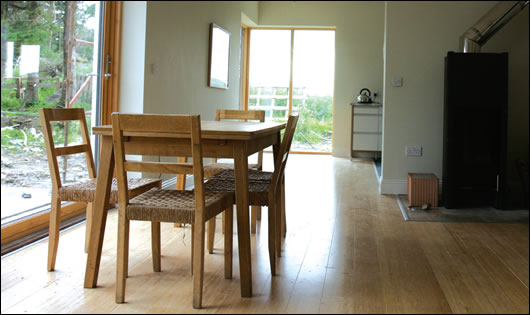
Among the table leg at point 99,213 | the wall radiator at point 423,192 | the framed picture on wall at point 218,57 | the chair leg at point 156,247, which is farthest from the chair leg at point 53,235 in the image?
the framed picture on wall at point 218,57

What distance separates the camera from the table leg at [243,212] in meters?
2.31

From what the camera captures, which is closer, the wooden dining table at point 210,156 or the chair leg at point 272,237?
the wooden dining table at point 210,156

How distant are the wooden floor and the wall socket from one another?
1.22m

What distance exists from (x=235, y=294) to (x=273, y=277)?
301 millimetres

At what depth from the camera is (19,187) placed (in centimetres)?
331

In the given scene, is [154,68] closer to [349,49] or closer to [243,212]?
[243,212]

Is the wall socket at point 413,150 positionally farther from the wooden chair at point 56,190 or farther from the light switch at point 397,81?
the wooden chair at point 56,190

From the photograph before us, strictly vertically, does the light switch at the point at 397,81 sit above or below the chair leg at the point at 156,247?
above

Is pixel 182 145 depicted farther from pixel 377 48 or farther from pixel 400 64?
pixel 377 48

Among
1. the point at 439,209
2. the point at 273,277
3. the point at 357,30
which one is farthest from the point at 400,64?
the point at 357,30

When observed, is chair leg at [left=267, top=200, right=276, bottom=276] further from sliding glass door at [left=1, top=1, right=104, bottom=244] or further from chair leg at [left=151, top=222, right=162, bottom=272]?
sliding glass door at [left=1, top=1, right=104, bottom=244]

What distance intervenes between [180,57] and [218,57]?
1444mm

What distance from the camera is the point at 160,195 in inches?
94.0

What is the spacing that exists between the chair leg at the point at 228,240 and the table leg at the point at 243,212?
8 cm
